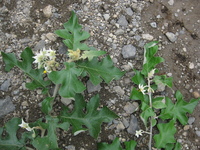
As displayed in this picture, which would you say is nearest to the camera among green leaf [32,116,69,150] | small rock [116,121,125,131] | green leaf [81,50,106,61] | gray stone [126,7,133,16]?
green leaf [32,116,69,150]

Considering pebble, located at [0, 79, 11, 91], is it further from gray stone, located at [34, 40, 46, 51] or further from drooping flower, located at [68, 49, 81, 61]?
drooping flower, located at [68, 49, 81, 61]

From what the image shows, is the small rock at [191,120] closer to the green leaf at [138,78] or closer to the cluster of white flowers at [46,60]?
the green leaf at [138,78]

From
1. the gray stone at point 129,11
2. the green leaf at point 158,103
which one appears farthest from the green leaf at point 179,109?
the gray stone at point 129,11

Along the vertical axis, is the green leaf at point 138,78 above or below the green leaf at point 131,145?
above

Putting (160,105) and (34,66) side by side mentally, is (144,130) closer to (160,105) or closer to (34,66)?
(160,105)

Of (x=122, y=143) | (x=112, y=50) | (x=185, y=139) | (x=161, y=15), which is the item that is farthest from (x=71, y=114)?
(x=161, y=15)

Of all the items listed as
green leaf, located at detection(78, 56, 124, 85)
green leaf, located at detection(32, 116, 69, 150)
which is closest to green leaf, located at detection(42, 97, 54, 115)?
green leaf, located at detection(32, 116, 69, 150)
